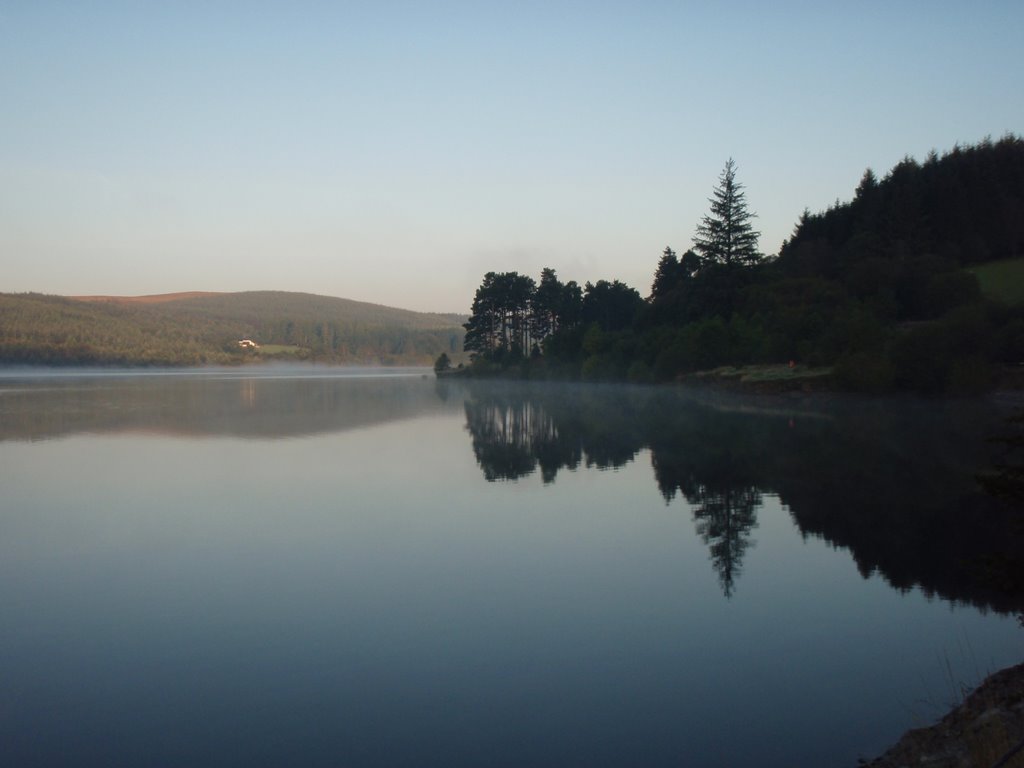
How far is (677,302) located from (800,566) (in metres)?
55.9

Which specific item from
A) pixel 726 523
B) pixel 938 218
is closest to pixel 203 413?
pixel 726 523

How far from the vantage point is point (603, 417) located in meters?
32.2

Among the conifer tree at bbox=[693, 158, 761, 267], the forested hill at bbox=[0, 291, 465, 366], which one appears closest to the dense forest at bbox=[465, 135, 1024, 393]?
the conifer tree at bbox=[693, 158, 761, 267]

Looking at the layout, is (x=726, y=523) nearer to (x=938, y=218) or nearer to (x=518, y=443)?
(x=518, y=443)

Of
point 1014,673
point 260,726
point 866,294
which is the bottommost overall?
point 260,726

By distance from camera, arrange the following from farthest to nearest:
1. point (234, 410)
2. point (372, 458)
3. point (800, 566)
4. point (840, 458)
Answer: point (234, 410) < point (372, 458) < point (840, 458) < point (800, 566)

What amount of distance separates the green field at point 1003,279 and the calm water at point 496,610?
28.2 m

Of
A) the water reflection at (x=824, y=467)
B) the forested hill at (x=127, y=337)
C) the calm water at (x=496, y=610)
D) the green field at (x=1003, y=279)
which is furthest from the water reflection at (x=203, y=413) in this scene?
the forested hill at (x=127, y=337)

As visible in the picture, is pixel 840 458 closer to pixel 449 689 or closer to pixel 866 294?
pixel 449 689

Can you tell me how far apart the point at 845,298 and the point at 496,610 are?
41.5 metres

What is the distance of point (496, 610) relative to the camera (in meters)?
8.54

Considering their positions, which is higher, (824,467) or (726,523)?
(824,467)

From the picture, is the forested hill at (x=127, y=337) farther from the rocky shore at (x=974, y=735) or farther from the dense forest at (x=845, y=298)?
the rocky shore at (x=974, y=735)

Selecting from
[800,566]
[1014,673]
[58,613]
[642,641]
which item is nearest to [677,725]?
[642,641]
